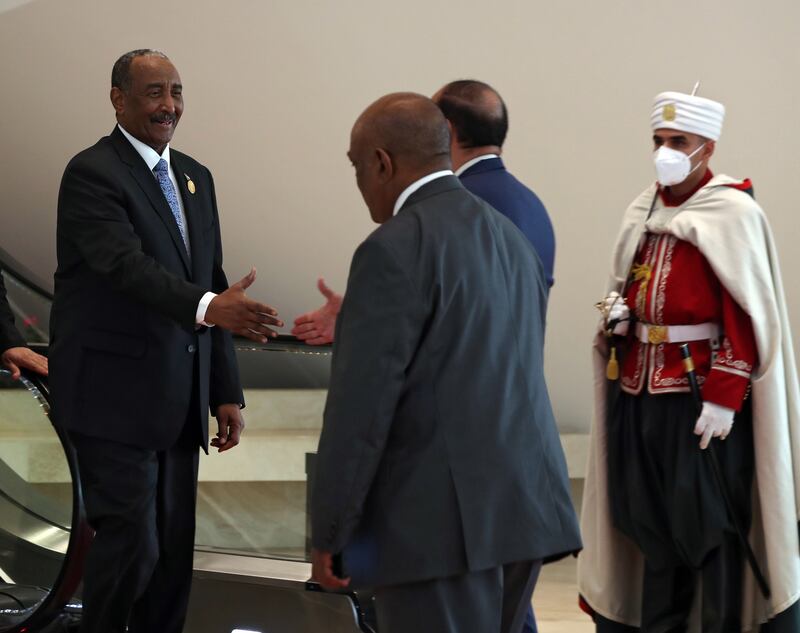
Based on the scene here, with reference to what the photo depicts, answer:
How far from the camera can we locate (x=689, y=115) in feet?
10.8

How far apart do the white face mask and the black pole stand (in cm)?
48

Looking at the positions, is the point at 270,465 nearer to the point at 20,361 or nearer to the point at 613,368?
the point at 20,361

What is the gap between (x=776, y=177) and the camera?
495 cm

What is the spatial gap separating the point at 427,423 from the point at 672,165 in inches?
64.4

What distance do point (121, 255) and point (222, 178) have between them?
9.71 feet

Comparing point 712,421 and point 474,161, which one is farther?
point 712,421

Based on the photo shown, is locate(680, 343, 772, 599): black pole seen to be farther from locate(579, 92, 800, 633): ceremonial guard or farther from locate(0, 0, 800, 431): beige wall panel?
locate(0, 0, 800, 431): beige wall panel

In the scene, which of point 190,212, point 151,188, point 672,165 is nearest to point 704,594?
point 672,165

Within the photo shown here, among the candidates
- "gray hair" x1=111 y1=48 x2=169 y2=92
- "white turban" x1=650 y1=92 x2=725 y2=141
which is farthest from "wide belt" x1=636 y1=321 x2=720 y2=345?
"gray hair" x1=111 y1=48 x2=169 y2=92

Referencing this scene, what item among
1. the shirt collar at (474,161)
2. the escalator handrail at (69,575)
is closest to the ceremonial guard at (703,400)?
the shirt collar at (474,161)

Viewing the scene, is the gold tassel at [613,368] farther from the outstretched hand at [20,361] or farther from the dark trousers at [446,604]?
the outstretched hand at [20,361]

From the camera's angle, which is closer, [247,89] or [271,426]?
[271,426]

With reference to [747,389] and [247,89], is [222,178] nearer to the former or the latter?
[247,89]

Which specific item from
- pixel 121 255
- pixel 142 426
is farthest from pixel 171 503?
pixel 121 255
